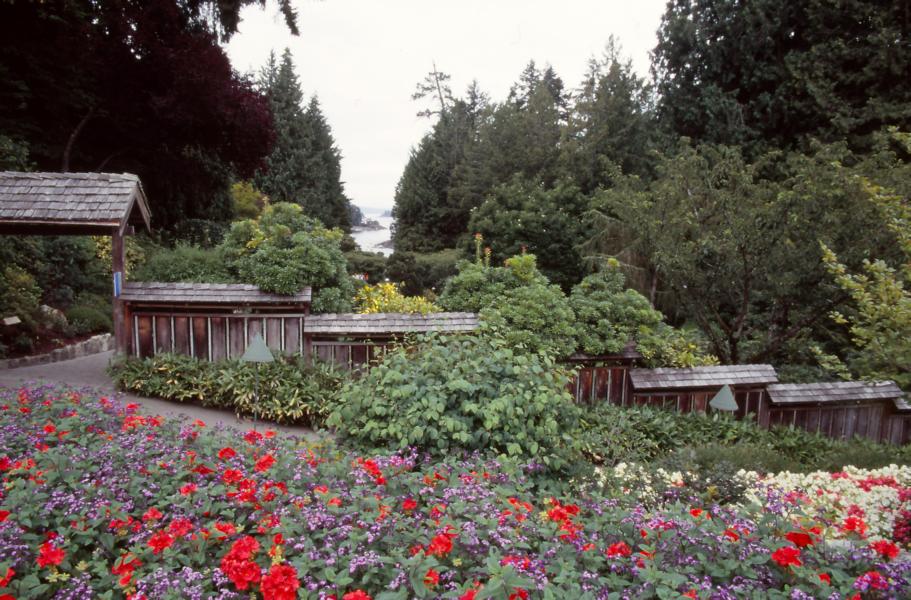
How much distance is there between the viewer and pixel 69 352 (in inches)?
415

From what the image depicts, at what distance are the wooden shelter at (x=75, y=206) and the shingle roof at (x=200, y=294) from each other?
0.85 ft

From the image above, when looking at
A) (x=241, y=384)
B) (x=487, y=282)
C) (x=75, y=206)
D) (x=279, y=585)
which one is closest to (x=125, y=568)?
(x=279, y=585)

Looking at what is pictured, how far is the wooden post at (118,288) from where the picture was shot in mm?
8461

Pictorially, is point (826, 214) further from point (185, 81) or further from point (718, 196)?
point (185, 81)

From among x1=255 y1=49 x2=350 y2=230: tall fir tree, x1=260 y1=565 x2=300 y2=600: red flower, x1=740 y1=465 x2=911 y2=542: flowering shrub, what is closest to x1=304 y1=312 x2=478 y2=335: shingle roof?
x1=740 y1=465 x2=911 y2=542: flowering shrub

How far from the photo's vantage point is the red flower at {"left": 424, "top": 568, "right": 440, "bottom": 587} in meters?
2.46

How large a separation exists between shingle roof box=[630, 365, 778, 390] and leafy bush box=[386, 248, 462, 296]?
13.0m

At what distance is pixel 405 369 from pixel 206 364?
4.59m

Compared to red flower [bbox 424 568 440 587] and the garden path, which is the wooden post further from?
red flower [bbox 424 568 440 587]

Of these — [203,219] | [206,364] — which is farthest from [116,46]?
[206,364]

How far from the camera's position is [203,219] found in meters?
19.7

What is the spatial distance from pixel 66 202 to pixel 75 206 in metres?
0.14

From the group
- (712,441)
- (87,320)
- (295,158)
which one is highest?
(295,158)

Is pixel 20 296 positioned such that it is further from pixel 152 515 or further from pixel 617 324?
pixel 617 324
